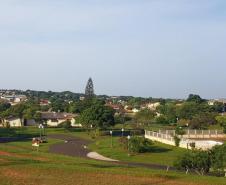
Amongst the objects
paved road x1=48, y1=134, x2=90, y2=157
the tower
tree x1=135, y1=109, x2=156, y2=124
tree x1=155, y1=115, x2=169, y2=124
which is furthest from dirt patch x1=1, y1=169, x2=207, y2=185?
the tower

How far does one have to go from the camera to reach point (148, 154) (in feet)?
192

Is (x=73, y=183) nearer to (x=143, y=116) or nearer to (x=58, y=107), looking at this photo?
(x=143, y=116)

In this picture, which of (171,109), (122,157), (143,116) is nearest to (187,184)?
(122,157)

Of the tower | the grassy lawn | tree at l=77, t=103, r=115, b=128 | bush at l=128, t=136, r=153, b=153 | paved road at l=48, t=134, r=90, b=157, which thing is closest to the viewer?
the grassy lawn

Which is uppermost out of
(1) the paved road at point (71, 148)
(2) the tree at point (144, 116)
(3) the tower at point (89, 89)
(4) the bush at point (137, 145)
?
(3) the tower at point (89, 89)

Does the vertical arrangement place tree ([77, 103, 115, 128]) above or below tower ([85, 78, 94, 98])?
below

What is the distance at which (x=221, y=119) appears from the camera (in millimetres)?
91250

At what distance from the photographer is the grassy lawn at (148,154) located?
53438mm

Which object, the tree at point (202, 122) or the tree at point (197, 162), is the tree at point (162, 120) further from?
the tree at point (197, 162)

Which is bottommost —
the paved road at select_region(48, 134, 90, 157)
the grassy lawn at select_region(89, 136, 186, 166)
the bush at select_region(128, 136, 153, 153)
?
the paved road at select_region(48, 134, 90, 157)

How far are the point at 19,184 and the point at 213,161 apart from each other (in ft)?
59.3

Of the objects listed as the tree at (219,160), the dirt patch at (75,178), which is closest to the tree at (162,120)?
the tree at (219,160)

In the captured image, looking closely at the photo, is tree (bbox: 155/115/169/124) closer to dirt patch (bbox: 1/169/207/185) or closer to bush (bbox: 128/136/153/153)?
bush (bbox: 128/136/153/153)

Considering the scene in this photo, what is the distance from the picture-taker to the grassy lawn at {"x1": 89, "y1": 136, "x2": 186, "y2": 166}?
53.4m
